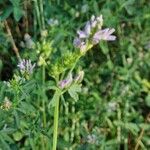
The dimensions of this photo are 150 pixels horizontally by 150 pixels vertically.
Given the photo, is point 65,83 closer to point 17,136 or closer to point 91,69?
point 17,136

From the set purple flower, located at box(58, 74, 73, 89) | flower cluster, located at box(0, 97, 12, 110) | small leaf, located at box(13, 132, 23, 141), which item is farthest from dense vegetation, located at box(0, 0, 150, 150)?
purple flower, located at box(58, 74, 73, 89)

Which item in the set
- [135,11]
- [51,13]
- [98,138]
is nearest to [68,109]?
[98,138]

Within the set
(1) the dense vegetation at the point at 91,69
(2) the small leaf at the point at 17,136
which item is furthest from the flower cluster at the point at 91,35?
(2) the small leaf at the point at 17,136

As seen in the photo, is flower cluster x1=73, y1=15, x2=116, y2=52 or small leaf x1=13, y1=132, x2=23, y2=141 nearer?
flower cluster x1=73, y1=15, x2=116, y2=52

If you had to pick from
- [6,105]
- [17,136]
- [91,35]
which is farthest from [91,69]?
[91,35]

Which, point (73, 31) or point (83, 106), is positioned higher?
point (73, 31)

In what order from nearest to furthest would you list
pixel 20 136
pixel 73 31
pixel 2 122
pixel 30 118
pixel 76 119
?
pixel 2 122
pixel 30 118
pixel 20 136
pixel 76 119
pixel 73 31

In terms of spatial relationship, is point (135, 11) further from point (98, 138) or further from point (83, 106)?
point (98, 138)

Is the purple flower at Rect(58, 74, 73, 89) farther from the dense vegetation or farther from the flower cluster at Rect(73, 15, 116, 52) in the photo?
the dense vegetation
